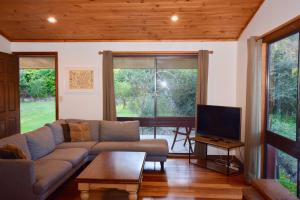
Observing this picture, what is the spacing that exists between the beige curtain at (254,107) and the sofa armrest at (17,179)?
3.11 metres

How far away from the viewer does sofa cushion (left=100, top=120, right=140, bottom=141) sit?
4941 millimetres

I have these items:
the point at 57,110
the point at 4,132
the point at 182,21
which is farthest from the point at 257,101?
the point at 4,132

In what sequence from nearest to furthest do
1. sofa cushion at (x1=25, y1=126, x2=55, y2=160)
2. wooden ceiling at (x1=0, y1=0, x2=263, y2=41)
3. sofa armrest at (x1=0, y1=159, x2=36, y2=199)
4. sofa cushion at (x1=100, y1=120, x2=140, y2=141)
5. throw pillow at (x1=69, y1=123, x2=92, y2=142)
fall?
sofa armrest at (x1=0, y1=159, x2=36, y2=199) → sofa cushion at (x1=25, y1=126, x2=55, y2=160) → wooden ceiling at (x1=0, y1=0, x2=263, y2=41) → throw pillow at (x1=69, y1=123, x2=92, y2=142) → sofa cushion at (x1=100, y1=120, x2=140, y2=141)

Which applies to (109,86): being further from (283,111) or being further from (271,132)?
(283,111)

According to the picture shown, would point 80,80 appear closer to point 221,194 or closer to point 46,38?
point 46,38

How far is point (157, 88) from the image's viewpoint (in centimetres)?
555

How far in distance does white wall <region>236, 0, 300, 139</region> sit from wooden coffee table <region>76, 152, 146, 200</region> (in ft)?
8.50

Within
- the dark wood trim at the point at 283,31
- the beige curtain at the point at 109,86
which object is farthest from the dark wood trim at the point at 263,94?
the beige curtain at the point at 109,86

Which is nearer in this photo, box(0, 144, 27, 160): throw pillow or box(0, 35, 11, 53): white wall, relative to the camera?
box(0, 144, 27, 160): throw pillow

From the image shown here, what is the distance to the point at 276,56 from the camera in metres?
3.84

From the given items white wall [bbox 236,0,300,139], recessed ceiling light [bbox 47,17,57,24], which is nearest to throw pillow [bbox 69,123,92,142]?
recessed ceiling light [bbox 47,17,57,24]

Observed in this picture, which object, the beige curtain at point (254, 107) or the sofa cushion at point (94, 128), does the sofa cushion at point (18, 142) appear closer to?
the sofa cushion at point (94, 128)

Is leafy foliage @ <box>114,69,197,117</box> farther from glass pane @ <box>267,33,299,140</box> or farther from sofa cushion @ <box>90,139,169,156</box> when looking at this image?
glass pane @ <box>267,33,299,140</box>

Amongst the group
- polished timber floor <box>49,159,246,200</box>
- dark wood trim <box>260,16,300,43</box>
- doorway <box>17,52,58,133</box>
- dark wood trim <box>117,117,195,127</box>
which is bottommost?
polished timber floor <box>49,159,246,200</box>
